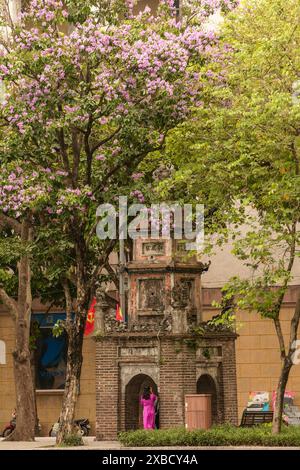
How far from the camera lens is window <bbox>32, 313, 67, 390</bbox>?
42.0 m

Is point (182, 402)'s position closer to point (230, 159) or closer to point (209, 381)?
point (209, 381)

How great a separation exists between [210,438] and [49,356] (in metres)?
16.7

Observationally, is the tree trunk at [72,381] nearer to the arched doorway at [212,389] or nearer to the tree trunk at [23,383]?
the tree trunk at [23,383]

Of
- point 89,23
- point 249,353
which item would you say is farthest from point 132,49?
point 249,353

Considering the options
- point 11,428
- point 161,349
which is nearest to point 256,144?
point 161,349

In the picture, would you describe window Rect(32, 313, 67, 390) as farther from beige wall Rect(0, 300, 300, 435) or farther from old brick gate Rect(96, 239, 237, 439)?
old brick gate Rect(96, 239, 237, 439)

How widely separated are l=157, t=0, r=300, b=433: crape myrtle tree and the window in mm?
13480

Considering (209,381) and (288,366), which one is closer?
(288,366)

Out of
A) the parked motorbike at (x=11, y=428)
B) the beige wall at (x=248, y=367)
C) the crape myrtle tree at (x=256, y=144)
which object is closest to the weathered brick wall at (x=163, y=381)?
the crape myrtle tree at (x=256, y=144)

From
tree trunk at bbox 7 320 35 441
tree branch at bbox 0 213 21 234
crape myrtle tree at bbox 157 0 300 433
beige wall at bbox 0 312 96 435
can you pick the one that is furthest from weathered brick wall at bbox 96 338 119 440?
Answer: beige wall at bbox 0 312 96 435

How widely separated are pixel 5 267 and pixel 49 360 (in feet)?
28.1

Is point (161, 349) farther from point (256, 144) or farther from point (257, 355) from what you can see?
point (257, 355)

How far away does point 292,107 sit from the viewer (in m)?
26.4

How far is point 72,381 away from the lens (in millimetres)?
29078
